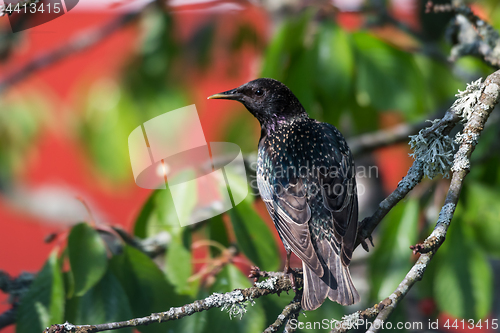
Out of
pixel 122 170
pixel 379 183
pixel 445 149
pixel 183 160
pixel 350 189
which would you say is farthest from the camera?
pixel 379 183

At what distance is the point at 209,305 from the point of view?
1.15 meters

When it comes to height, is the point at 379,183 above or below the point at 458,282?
below

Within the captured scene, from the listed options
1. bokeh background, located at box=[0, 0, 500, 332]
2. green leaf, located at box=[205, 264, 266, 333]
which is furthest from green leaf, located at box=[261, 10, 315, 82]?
green leaf, located at box=[205, 264, 266, 333]

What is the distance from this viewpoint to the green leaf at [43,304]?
1.44 m

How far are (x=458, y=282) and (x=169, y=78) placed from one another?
88.0 inches

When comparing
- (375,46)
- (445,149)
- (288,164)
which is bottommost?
(288,164)

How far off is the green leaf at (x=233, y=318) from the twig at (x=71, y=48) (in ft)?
7.43

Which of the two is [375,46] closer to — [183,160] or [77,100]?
[183,160]

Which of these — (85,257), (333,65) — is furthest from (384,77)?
(85,257)

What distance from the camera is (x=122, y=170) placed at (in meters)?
2.72

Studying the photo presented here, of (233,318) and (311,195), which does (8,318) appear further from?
(311,195)

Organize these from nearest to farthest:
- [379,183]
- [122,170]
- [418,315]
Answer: [418,315] → [122,170] → [379,183]

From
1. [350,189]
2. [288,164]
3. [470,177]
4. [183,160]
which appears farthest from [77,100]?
[470,177]

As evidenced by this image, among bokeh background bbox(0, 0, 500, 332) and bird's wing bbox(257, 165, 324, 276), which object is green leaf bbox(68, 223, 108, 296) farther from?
bird's wing bbox(257, 165, 324, 276)
